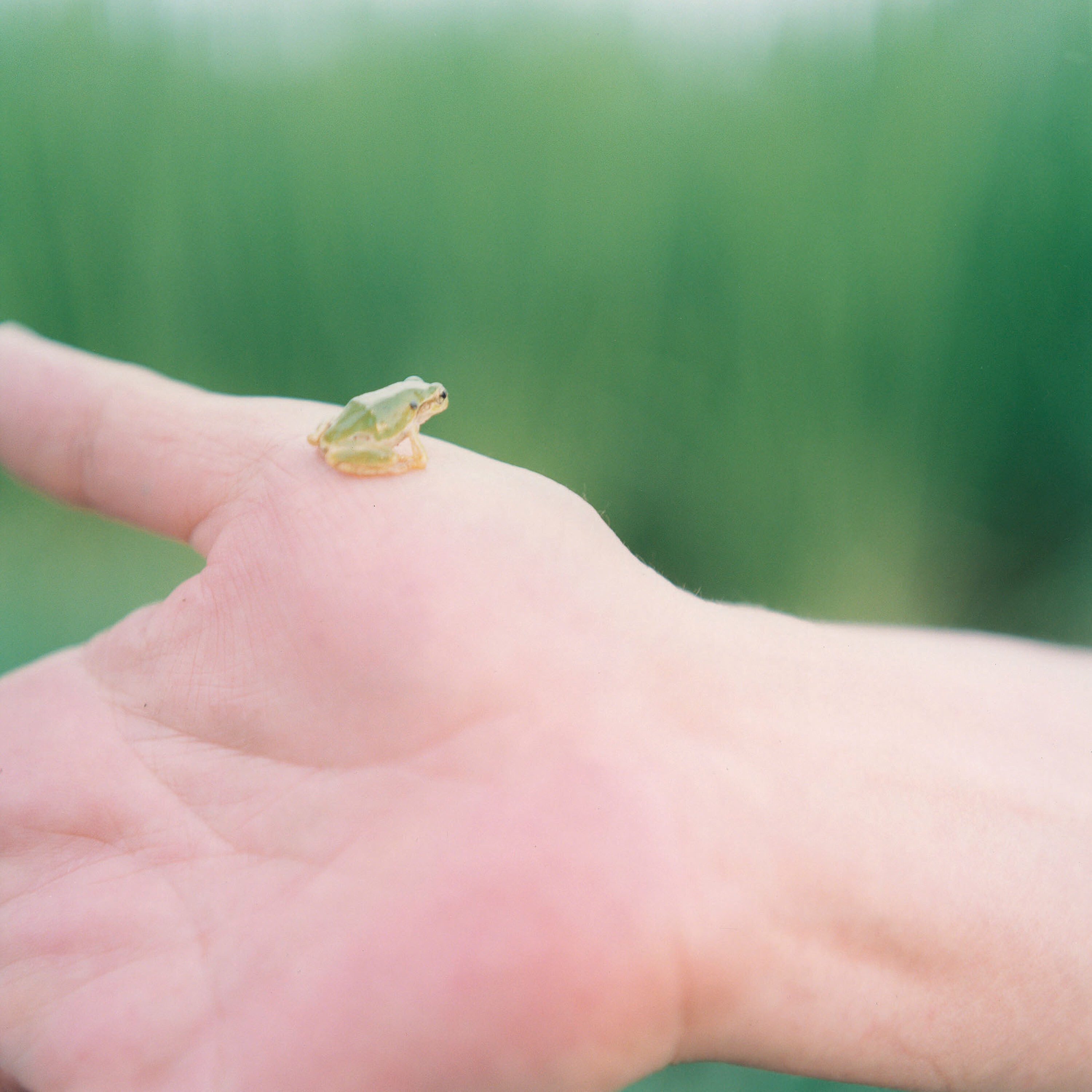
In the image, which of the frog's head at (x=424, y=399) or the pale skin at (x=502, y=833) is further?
the frog's head at (x=424, y=399)

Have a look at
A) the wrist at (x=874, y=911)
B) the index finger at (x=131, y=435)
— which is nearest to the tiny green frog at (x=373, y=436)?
the index finger at (x=131, y=435)

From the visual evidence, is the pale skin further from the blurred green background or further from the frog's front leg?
the blurred green background

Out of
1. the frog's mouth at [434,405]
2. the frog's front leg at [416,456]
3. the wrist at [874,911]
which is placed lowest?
the wrist at [874,911]

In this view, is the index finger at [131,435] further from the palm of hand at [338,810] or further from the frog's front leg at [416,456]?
the frog's front leg at [416,456]

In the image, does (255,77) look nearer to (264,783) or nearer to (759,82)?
(759,82)

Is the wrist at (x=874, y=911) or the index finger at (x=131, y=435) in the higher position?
the index finger at (x=131, y=435)

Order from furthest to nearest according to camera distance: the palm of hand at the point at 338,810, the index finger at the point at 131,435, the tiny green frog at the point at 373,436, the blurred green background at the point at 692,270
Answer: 1. the blurred green background at the point at 692,270
2. the index finger at the point at 131,435
3. the tiny green frog at the point at 373,436
4. the palm of hand at the point at 338,810

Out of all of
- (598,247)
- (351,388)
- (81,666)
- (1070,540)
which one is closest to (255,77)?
(351,388)

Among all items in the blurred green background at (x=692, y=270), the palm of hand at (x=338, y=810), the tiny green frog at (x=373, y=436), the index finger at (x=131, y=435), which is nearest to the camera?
the palm of hand at (x=338, y=810)
